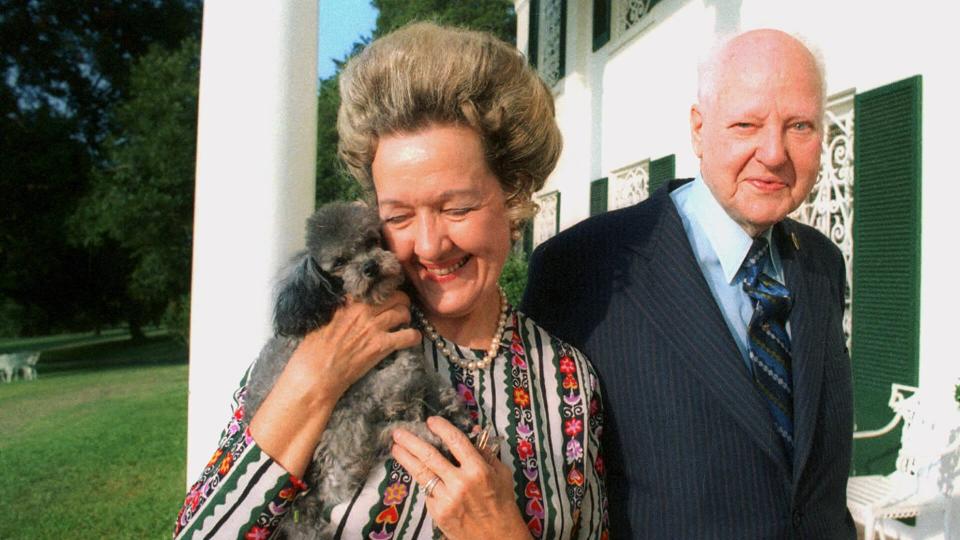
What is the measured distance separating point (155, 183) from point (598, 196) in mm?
12608

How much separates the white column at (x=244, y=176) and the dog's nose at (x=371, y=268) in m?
1.50

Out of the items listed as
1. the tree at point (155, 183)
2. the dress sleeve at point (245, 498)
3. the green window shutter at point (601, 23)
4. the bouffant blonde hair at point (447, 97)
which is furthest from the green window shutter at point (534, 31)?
the dress sleeve at point (245, 498)

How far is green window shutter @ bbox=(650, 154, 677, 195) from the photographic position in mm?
8359

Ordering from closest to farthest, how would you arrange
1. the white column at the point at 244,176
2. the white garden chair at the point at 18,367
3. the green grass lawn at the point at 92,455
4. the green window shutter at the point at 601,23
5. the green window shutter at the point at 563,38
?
the white column at the point at 244,176 < the green grass lawn at the point at 92,455 < the green window shutter at the point at 601,23 < the green window shutter at the point at 563,38 < the white garden chair at the point at 18,367

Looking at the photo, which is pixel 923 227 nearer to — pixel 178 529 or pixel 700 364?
pixel 700 364

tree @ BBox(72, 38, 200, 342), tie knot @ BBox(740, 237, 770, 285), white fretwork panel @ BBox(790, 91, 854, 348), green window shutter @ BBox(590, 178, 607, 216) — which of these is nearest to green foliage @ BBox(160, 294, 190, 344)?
tree @ BBox(72, 38, 200, 342)

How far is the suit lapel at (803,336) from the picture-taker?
1969mm

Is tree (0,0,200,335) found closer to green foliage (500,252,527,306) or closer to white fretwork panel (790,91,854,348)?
green foliage (500,252,527,306)

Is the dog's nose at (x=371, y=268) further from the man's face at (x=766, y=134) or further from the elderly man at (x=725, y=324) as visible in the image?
the man's face at (x=766, y=134)

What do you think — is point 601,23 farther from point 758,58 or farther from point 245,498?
point 245,498

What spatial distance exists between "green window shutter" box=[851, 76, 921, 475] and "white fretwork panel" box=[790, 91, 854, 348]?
266mm

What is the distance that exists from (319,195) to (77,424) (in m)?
5.38

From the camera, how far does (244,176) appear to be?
3006 mm

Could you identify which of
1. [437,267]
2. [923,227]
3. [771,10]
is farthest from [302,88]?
[771,10]
